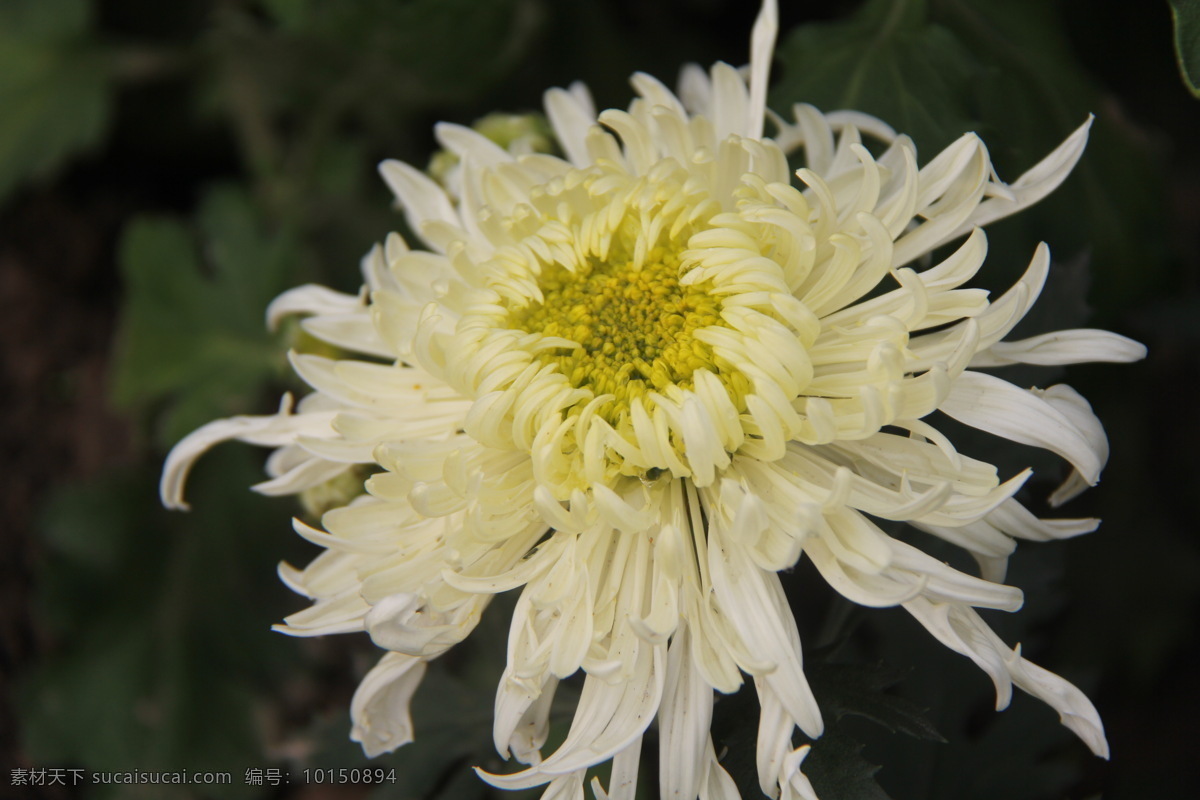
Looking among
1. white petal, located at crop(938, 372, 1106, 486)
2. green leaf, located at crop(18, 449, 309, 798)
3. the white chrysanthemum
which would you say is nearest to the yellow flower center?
the white chrysanthemum

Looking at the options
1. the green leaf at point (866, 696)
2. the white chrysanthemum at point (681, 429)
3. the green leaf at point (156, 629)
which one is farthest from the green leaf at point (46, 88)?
the green leaf at point (866, 696)

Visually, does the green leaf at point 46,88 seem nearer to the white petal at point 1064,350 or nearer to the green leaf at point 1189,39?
the white petal at point 1064,350

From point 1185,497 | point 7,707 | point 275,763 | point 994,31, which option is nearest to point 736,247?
point 994,31

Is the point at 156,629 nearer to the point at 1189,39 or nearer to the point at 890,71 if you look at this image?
the point at 890,71

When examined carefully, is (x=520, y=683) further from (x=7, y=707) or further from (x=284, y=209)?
(x=7, y=707)

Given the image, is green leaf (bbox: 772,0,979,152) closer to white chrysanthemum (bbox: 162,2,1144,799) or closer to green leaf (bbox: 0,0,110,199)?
white chrysanthemum (bbox: 162,2,1144,799)
